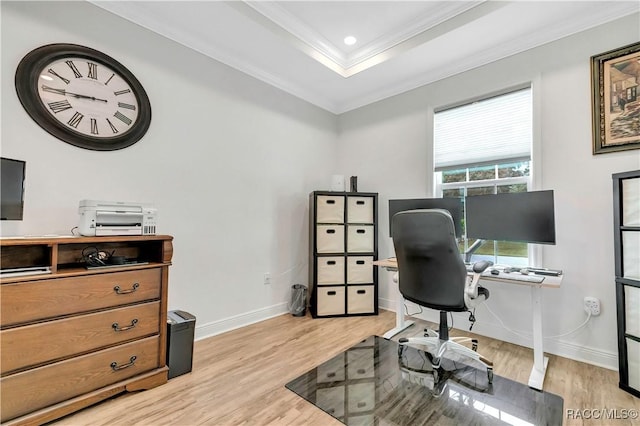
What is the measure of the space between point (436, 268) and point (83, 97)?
2777 millimetres

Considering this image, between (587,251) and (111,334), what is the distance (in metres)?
3.46

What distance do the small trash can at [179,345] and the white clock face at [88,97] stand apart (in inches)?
59.2

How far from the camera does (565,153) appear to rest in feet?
7.73

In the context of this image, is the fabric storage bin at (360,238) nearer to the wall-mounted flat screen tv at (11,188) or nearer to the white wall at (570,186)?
the white wall at (570,186)

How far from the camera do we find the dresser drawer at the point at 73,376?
139 centimetres

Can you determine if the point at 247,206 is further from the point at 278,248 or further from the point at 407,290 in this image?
the point at 407,290

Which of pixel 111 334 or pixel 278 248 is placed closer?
pixel 111 334

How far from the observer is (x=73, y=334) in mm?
1577

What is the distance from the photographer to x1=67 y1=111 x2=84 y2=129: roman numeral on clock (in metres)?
1.97

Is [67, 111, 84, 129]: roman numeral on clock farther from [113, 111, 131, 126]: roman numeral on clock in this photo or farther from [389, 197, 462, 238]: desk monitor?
[389, 197, 462, 238]: desk monitor

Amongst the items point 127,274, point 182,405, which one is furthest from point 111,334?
point 182,405

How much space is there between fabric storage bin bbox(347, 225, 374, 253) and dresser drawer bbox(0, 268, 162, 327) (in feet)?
6.78

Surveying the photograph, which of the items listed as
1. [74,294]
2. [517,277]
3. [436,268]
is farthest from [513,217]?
[74,294]

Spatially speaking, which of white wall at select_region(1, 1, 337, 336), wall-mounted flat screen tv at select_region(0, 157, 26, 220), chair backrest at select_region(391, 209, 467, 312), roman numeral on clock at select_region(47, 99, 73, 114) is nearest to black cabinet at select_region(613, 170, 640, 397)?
chair backrest at select_region(391, 209, 467, 312)
